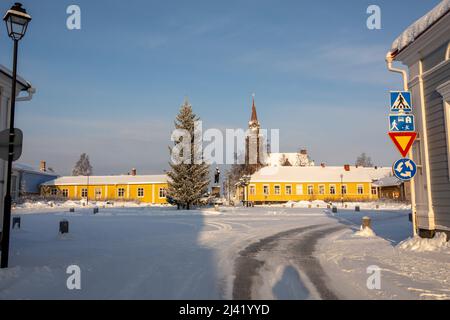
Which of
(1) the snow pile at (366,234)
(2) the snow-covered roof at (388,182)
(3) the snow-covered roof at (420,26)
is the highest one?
(3) the snow-covered roof at (420,26)

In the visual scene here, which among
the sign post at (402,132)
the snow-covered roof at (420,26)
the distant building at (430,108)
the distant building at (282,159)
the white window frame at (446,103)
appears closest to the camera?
the snow-covered roof at (420,26)

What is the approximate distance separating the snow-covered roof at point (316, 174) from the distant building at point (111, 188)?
16.6m

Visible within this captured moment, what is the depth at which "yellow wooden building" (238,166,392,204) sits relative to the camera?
5603 centimetres

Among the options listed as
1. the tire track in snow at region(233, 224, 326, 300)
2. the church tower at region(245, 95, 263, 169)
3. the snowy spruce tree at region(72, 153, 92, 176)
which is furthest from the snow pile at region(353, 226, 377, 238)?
the snowy spruce tree at region(72, 153, 92, 176)

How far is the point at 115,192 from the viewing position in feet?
198

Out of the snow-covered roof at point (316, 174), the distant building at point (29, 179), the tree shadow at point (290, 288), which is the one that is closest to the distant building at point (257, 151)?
the snow-covered roof at point (316, 174)

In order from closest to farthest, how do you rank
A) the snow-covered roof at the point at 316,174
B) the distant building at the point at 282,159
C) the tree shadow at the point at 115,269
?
the tree shadow at the point at 115,269 → the snow-covered roof at the point at 316,174 → the distant building at the point at 282,159

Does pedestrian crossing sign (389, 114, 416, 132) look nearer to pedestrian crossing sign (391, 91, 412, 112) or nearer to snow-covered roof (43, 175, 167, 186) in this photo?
pedestrian crossing sign (391, 91, 412, 112)

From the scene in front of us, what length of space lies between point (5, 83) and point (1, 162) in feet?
7.60

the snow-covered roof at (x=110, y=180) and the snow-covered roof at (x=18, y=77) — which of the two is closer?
the snow-covered roof at (x=18, y=77)

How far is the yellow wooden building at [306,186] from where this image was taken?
5603 cm

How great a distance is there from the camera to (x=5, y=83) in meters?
9.93

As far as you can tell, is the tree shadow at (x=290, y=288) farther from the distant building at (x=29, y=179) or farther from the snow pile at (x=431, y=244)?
the distant building at (x=29, y=179)
